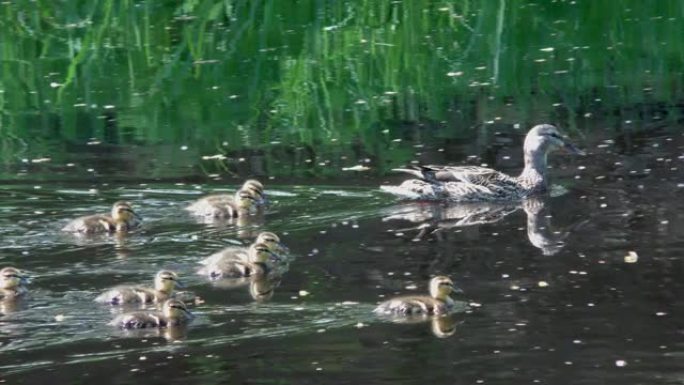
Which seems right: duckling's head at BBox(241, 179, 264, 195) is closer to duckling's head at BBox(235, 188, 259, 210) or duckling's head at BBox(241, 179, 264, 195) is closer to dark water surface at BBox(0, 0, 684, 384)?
duckling's head at BBox(235, 188, 259, 210)

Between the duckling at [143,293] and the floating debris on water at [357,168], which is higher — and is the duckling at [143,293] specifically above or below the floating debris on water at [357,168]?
above

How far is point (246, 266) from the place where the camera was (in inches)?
404

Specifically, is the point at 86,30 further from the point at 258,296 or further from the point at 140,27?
the point at 258,296

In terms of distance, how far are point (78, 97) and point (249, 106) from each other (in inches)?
67.7

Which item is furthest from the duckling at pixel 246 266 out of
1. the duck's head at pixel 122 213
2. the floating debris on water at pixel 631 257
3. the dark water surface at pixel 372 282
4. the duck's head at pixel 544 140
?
the duck's head at pixel 544 140

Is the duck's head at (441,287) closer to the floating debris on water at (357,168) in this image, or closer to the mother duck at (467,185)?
the mother duck at (467,185)

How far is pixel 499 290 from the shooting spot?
9.73m

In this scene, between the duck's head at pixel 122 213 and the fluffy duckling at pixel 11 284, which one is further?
the duck's head at pixel 122 213

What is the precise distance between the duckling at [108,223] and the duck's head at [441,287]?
2643 millimetres

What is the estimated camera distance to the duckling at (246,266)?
10219mm

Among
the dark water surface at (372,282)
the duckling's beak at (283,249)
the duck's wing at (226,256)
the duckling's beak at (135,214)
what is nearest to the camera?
the dark water surface at (372,282)

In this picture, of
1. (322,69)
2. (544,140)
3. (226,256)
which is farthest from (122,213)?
(322,69)

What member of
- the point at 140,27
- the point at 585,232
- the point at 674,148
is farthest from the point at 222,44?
the point at 585,232

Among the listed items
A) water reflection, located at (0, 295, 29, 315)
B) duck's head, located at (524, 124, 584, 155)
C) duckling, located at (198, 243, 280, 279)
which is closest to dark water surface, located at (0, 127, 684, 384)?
water reflection, located at (0, 295, 29, 315)
